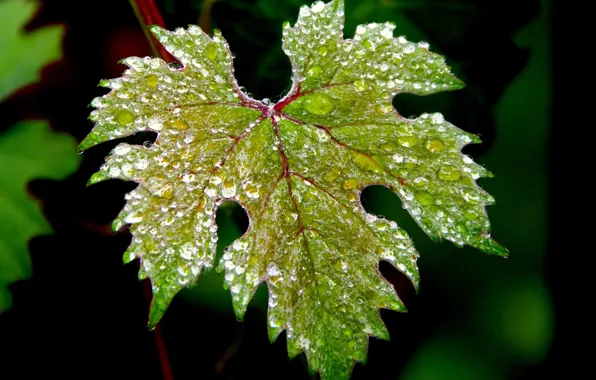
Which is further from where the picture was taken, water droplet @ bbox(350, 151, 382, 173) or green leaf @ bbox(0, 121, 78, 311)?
green leaf @ bbox(0, 121, 78, 311)

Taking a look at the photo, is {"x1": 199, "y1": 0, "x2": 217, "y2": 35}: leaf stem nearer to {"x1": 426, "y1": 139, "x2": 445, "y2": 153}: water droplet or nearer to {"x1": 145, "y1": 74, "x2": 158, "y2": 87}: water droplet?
{"x1": 145, "y1": 74, "x2": 158, "y2": 87}: water droplet

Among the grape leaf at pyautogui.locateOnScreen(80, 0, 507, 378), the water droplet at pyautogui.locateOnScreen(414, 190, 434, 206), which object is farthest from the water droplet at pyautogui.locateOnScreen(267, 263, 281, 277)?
the water droplet at pyautogui.locateOnScreen(414, 190, 434, 206)

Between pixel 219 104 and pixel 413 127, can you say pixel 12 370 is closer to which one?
pixel 219 104

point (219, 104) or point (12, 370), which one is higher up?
point (219, 104)

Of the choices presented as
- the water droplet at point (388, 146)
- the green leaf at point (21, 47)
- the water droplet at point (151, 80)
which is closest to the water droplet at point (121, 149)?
the water droplet at point (151, 80)

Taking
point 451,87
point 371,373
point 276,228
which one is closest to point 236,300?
point 276,228

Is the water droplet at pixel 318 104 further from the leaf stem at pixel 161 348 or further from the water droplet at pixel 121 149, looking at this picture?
the leaf stem at pixel 161 348

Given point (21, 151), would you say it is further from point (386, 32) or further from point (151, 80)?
point (386, 32)

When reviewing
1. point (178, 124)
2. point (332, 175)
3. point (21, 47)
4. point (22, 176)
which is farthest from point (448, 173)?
point (21, 47)
